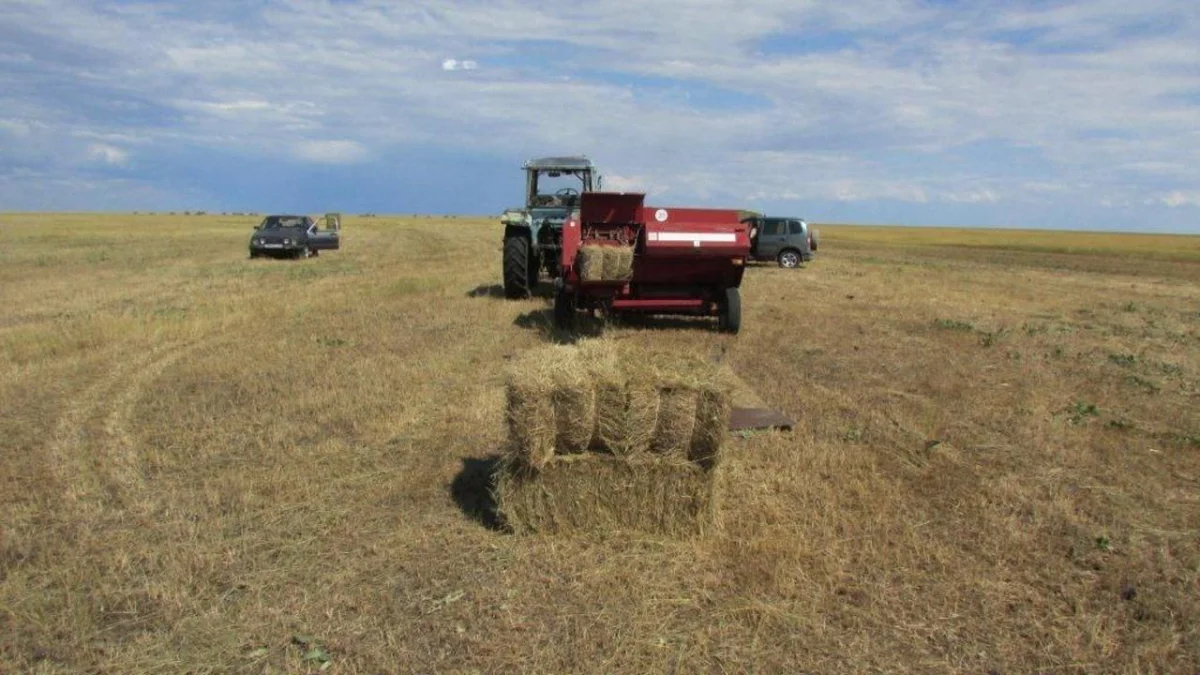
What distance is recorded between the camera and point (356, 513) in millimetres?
4684

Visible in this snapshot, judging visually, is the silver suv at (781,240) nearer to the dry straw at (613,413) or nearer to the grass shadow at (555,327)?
the grass shadow at (555,327)

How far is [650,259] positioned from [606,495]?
612 centimetres

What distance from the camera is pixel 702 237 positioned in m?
10.1

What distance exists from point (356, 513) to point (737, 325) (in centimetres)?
697

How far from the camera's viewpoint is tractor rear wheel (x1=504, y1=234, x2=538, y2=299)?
45.0 feet

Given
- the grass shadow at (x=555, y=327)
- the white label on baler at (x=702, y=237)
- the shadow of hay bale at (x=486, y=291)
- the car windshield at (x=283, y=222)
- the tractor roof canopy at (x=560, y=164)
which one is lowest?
the grass shadow at (x=555, y=327)

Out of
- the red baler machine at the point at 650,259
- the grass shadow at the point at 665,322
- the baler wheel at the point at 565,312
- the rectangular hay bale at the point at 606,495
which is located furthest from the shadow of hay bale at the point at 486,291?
the rectangular hay bale at the point at 606,495

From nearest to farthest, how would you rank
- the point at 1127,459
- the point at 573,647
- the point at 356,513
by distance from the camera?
the point at 573,647, the point at 356,513, the point at 1127,459

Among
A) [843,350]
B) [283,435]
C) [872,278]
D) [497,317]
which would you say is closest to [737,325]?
[843,350]

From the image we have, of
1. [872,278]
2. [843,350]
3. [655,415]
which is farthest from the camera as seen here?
[872,278]

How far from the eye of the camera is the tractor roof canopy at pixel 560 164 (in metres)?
14.9

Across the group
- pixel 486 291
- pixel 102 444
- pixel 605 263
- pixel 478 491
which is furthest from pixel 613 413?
pixel 486 291

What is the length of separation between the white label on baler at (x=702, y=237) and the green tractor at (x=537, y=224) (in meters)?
3.45

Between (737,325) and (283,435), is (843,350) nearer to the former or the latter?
(737,325)
